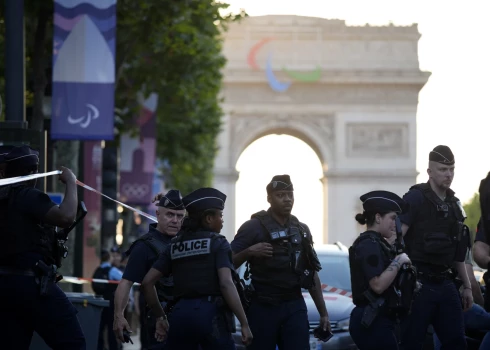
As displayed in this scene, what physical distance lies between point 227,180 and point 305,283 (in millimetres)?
55741

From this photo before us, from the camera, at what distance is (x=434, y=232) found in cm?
1078

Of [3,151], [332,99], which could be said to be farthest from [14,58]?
[332,99]

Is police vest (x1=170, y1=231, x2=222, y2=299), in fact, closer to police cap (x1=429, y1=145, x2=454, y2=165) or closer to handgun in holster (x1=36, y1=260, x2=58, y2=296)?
handgun in holster (x1=36, y1=260, x2=58, y2=296)

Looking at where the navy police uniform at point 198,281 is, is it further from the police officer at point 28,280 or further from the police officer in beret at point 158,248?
the police officer in beret at point 158,248

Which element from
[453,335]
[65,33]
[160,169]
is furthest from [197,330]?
[160,169]

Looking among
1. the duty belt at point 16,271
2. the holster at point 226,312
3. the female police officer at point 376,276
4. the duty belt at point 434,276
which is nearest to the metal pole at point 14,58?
the duty belt at point 434,276

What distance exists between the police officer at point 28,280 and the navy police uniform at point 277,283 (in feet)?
6.05

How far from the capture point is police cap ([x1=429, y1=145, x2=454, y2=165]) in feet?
35.3

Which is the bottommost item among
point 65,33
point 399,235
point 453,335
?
point 453,335

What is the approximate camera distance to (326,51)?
6481 cm

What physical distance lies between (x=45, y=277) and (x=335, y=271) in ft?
24.8

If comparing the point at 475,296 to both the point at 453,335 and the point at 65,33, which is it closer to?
the point at 453,335

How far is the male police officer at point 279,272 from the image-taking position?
1008 cm

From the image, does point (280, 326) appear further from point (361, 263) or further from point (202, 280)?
point (202, 280)
